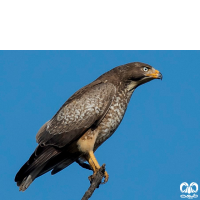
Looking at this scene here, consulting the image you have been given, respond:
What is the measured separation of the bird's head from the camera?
932 cm

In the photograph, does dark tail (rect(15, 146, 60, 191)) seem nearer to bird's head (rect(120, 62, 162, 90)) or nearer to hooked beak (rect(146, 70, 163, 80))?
bird's head (rect(120, 62, 162, 90))

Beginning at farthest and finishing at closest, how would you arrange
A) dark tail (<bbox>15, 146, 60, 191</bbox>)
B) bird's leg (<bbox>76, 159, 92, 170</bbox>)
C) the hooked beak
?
bird's leg (<bbox>76, 159, 92, 170</bbox>) < the hooked beak < dark tail (<bbox>15, 146, 60, 191</bbox>)

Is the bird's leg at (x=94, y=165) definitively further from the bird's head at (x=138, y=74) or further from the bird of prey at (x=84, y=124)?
the bird's head at (x=138, y=74)

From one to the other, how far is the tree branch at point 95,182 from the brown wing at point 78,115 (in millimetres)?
1002

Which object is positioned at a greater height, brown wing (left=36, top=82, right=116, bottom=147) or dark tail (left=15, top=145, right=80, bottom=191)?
brown wing (left=36, top=82, right=116, bottom=147)

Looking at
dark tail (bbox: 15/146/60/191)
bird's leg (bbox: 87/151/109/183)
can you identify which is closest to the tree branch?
bird's leg (bbox: 87/151/109/183)

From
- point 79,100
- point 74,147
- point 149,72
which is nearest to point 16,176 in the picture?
point 74,147

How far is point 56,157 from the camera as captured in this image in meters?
9.20

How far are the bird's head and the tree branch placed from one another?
218 cm

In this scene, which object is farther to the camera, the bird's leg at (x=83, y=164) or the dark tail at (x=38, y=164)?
the bird's leg at (x=83, y=164)

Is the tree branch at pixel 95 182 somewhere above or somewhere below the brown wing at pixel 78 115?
below

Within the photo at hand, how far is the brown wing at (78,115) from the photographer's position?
8.81 m

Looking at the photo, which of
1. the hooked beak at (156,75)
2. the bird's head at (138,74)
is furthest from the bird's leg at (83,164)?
the hooked beak at (156,75)

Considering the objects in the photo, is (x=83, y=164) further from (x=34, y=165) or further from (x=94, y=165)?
(x=34, y=165)
